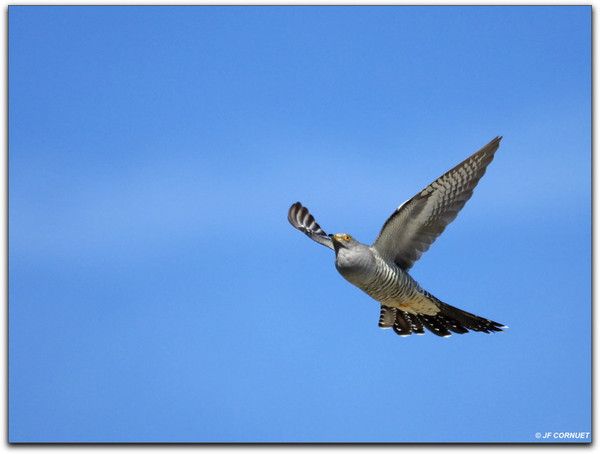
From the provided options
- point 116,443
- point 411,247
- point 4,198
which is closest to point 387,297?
point 411,247

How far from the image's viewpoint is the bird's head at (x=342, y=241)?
13.0m

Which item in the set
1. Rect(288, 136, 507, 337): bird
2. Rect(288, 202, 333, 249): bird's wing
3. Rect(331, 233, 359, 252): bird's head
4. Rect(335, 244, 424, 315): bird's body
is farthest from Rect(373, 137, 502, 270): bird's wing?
Rect(288, 202, 333, 249): bird's wing

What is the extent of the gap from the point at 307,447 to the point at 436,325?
299cm

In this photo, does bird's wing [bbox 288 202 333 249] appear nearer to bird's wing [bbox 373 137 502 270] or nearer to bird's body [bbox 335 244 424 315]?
bird's wing [bbox 373 137 502 270]

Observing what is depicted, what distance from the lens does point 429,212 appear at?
1322cm

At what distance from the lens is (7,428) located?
41.0ft

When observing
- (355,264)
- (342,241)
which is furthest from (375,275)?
(342,241)

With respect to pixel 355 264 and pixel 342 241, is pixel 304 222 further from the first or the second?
pixel 355 264

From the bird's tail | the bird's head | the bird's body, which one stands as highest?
the bird's head

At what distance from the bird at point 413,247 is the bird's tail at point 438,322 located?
0.04 ft

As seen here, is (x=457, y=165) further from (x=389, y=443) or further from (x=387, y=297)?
(x=389, y=443)

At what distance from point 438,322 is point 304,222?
2.34 m

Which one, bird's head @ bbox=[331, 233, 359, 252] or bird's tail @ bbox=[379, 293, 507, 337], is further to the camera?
bird's tail @ bbox=[379, 293, 507, 337]

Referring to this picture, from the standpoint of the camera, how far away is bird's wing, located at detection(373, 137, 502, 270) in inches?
510
